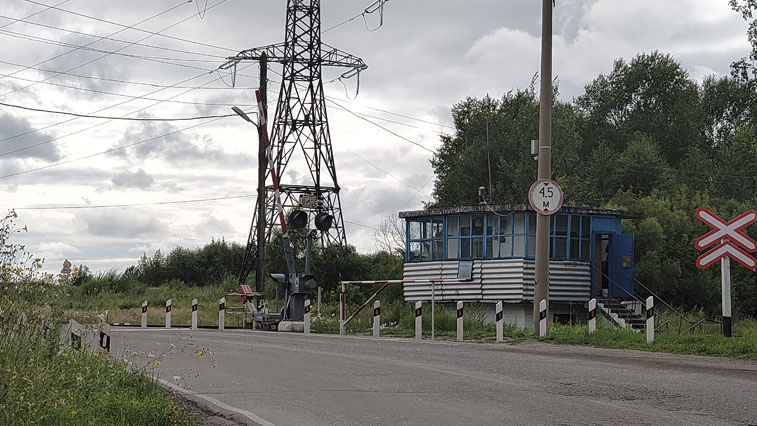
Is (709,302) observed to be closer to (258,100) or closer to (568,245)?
(568,245)

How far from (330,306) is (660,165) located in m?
33.5

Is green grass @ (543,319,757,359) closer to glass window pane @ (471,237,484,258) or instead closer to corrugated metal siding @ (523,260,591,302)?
corrugated metal siding @ (523,260,591,302)

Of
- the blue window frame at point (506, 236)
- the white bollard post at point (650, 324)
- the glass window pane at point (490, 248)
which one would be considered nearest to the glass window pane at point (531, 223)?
the blue window frame at point (506, 236)

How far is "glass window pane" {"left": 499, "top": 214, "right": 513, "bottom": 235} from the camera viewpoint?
99.6ft

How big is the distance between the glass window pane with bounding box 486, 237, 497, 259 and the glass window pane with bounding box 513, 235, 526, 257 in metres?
0.69

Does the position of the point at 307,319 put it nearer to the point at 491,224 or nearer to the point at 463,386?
the point at 491,224

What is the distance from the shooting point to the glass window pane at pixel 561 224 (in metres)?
30.6

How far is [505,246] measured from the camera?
30375mm

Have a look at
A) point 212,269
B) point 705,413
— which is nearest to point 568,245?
point 705,413

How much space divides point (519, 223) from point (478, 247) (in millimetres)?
1618

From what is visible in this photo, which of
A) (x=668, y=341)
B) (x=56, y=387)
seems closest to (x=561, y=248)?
(x=668, y=341)

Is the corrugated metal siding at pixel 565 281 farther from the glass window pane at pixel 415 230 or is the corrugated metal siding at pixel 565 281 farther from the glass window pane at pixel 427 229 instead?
the glass window pane at pixel 415 230

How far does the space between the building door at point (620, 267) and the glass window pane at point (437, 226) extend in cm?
558

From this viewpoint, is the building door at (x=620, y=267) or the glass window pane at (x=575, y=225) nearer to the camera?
the glass window pane at (x=575, y=225)
